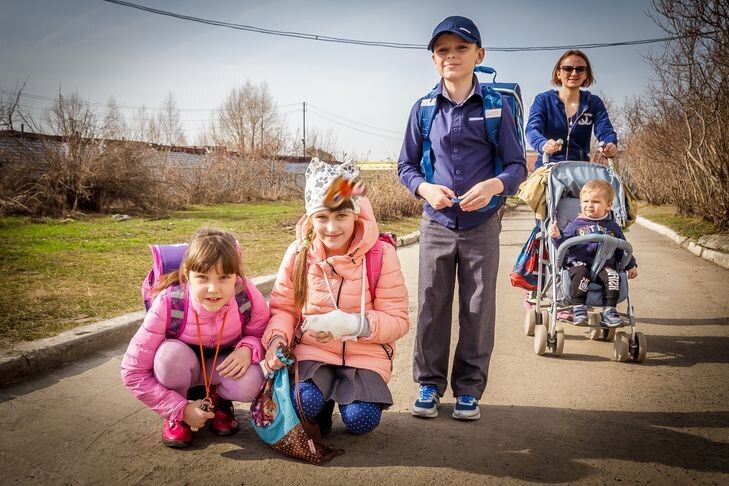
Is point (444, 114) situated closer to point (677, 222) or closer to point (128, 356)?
point (128, 356)

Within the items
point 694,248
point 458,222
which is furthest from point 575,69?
point 694,248

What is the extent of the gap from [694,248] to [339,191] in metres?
10.1

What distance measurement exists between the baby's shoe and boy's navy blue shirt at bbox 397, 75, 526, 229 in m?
1.67

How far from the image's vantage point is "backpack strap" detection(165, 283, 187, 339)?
2.99m

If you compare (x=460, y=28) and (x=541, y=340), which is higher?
(x=460, y=28)

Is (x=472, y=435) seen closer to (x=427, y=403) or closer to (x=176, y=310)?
(x=427, y=403)

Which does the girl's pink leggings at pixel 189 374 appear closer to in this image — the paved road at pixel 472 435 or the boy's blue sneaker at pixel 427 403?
the paved road at pixel 472 435

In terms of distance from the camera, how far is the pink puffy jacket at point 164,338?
2867 mm

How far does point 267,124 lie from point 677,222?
39797 millimetres

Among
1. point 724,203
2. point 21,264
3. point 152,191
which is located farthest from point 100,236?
point 724,203

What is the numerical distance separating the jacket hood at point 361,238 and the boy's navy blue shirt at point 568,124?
2512 mm

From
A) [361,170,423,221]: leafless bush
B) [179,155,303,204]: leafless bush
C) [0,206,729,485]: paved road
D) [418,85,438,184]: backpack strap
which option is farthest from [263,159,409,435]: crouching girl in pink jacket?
[179,155,303,204]: leafless bush

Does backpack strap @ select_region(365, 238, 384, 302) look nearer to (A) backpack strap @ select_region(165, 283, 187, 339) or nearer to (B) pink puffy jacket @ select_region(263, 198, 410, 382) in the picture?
(B) pink puffy jacket @ select_region(263, 198, 410, 382)

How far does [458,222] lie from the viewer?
131 inches
